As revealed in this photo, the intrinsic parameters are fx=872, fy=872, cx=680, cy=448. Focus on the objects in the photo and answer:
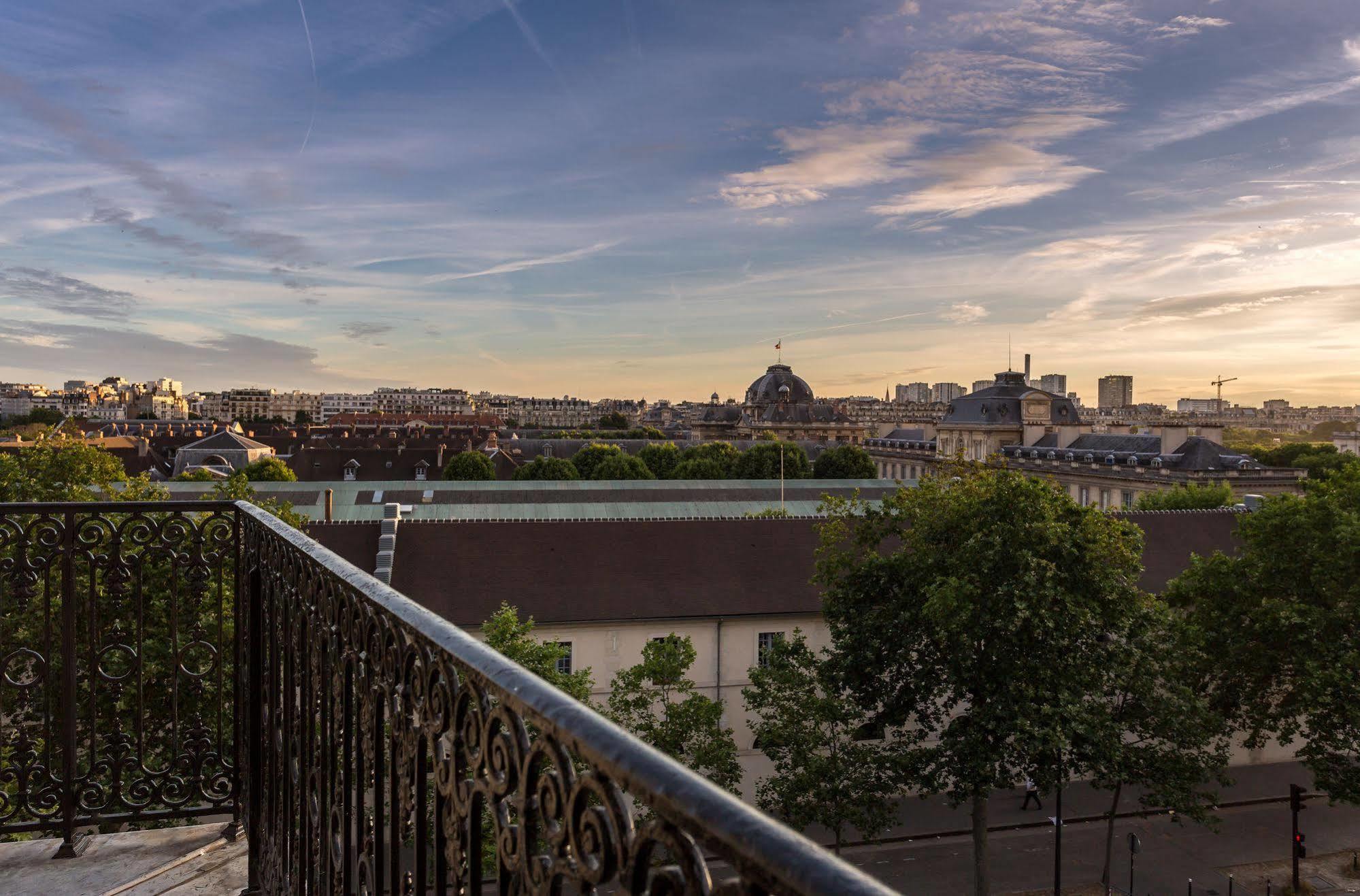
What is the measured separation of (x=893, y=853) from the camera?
24531 mm

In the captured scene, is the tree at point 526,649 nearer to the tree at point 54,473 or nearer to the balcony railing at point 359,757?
the balcony railing at point 359,757

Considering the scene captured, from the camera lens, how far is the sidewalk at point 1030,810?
25881 millimetres

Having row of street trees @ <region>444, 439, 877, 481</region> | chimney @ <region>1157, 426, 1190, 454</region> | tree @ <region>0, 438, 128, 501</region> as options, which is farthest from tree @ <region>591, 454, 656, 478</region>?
tree @ <region>0, 438, 128, 501</region>

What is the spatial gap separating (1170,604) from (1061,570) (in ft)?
28.9

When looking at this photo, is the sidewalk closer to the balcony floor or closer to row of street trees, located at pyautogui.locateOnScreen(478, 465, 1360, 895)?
row of street trees, located at pyautogui.locateOnScreen(478, 465, 1360, 895)

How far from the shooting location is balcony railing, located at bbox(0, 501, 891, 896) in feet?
4.75

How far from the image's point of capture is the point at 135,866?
5789 millimetres

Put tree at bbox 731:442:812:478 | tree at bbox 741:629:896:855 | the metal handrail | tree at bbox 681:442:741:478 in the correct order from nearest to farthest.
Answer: the metal handrail → tree at bbox 741:629:896:855 → tree at bbox 731:442:812:478 → tree at bbox 681:442:741:478

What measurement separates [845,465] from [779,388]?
8102 cm

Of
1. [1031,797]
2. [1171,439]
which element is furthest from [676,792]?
[1171,439]

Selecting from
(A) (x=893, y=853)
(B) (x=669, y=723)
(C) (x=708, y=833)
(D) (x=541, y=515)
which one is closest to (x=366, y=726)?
Result: (C) (x=708, y=833)

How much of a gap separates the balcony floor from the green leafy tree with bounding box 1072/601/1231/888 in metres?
18.5

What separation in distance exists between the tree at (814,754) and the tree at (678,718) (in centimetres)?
123

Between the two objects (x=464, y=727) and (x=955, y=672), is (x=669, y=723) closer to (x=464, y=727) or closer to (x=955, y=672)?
(x=955, y=672)
